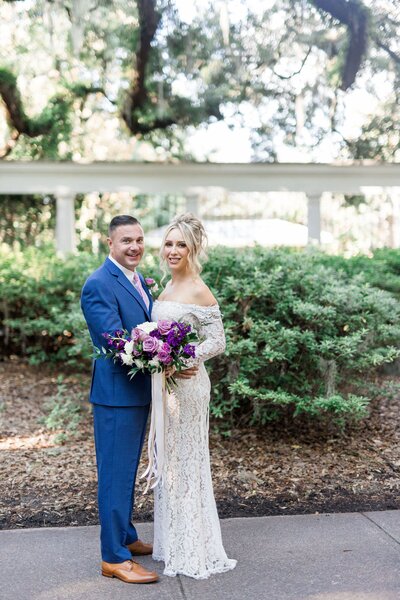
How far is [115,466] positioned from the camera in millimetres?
3729

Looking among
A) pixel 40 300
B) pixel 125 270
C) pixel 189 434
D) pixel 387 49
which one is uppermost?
pixel 387 49

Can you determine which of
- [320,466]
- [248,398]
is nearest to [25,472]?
[248,398]

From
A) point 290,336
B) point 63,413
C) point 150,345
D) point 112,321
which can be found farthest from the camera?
point 63,413

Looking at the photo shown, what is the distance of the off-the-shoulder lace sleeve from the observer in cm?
378

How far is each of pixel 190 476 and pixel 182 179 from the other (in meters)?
7.86

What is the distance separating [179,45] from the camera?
10.8 metres

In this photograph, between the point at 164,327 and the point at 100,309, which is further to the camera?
the point at 100,309

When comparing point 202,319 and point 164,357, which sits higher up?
point 202,319

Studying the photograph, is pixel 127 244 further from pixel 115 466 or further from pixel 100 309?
pixel 115 466

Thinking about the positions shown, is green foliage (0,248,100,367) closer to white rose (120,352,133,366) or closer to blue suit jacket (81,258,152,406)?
blue suit jacket (81,258,152,406)

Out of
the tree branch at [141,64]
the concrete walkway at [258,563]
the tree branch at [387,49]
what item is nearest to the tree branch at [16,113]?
the tree branch at [141,64]

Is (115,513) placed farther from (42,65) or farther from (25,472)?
(42,65)

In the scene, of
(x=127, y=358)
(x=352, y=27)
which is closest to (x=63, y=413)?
(x=127, y=358)

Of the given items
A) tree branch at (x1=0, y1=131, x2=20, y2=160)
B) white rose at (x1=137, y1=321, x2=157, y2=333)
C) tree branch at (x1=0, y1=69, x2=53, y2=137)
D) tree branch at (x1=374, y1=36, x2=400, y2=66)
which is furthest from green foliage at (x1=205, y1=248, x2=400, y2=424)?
tree branch at (x1=374, y1=36, x2=400, y2=66)
